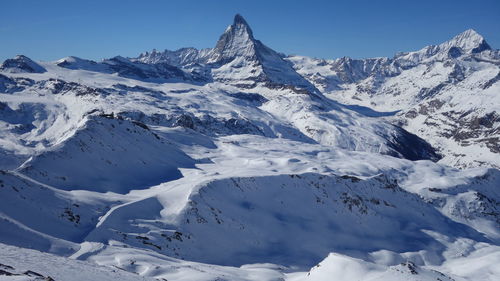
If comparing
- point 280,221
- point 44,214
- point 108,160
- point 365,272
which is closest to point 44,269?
point 44,214

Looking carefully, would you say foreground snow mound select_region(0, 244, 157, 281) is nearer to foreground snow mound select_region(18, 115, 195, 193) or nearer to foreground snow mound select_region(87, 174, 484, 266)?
foreground snow mound select_region(87, 174, 484, 266)

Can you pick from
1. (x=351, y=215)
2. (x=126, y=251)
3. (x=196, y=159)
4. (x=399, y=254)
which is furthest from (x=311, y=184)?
(x=126, y=251)

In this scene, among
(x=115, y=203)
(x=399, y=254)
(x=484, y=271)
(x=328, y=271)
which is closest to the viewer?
(x=328, y=271)

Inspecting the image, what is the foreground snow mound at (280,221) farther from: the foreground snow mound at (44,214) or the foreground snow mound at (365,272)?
the foreground snow mound at (365,272)

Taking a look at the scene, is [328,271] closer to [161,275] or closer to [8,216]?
[161,275]

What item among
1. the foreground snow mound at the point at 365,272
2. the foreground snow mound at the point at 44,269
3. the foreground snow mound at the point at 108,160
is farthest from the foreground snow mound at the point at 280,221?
the foreground snow mound at the point at 44,269

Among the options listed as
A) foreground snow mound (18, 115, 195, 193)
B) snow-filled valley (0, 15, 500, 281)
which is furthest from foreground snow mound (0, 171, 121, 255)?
foreground snow mound (18, 115, 195, 193)

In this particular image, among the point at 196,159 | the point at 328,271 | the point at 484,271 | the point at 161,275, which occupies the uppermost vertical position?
the point at 196,159
